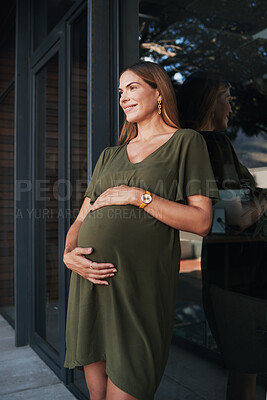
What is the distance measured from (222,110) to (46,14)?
86.4 inches

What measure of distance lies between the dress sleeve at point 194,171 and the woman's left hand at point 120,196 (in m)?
0.12

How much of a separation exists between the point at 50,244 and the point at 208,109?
1.87 m

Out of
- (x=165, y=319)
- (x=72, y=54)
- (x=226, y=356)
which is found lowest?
(x=226, y=356)

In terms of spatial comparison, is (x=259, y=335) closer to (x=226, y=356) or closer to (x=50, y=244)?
(x=226, y=356)

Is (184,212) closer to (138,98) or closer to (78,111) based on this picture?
(138,98)

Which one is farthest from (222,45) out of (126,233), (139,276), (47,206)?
(47,206)

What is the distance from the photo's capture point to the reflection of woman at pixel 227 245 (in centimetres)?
127

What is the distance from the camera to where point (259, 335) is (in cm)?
126

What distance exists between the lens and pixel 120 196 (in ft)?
4.41

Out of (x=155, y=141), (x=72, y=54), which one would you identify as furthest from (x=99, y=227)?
(x=72, y=54)

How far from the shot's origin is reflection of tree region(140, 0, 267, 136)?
1.24m

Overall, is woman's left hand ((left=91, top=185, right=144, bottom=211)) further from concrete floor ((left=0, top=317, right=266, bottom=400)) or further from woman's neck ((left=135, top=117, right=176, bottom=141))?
→ concrete floor ((left=0, top=317, right=266, bottom=400))

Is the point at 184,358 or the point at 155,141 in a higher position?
the point at 155,141

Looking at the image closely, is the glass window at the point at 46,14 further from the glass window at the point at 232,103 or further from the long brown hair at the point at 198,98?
the long brown hair at the point at 198,98
